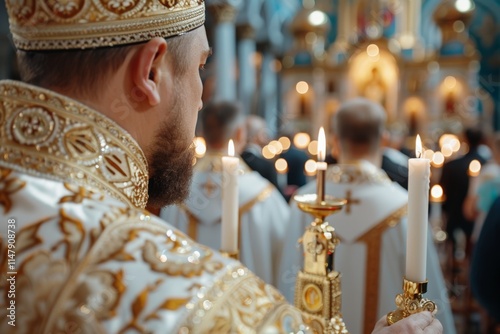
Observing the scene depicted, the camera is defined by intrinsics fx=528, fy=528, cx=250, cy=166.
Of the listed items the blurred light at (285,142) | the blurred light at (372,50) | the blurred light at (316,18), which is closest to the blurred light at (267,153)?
the blurred light at (285,142)

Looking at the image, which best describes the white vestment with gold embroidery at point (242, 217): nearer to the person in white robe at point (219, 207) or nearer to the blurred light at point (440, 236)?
the person in white robe at point (219, 207)

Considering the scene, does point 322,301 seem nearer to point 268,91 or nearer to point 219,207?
point 219,207

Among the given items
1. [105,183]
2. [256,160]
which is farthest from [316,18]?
[105,183]

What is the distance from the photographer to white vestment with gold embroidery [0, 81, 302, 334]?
655 millimetres

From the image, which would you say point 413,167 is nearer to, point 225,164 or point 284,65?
point 225,164

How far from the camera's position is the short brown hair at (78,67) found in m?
0.83

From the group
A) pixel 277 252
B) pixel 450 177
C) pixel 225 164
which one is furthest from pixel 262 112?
pixel 225 164

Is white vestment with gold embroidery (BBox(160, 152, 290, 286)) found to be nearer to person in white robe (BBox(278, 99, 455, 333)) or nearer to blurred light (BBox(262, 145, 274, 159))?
person in white robe (BBox(278, 99, 455, 333))

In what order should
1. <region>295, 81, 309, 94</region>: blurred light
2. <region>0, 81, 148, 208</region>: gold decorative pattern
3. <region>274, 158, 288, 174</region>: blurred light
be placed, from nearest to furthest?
1. <region>0, 81, 148, 208</region>: gold decorative pattern
2. <region>274, 158, 288, 174</region>: blurred light
3. <region>295, 81, 309, 94</region>: blurred light

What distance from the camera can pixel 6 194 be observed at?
0.75 metres

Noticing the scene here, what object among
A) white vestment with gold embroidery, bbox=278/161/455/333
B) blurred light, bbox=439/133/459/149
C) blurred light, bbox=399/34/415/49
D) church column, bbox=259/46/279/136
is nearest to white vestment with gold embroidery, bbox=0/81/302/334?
white vestment with gold embroidery, bbox=278/161/455/333

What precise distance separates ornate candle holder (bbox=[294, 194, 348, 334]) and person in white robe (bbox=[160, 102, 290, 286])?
2.04 meters

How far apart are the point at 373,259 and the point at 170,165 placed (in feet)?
5.56

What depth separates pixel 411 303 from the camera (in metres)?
0.88
